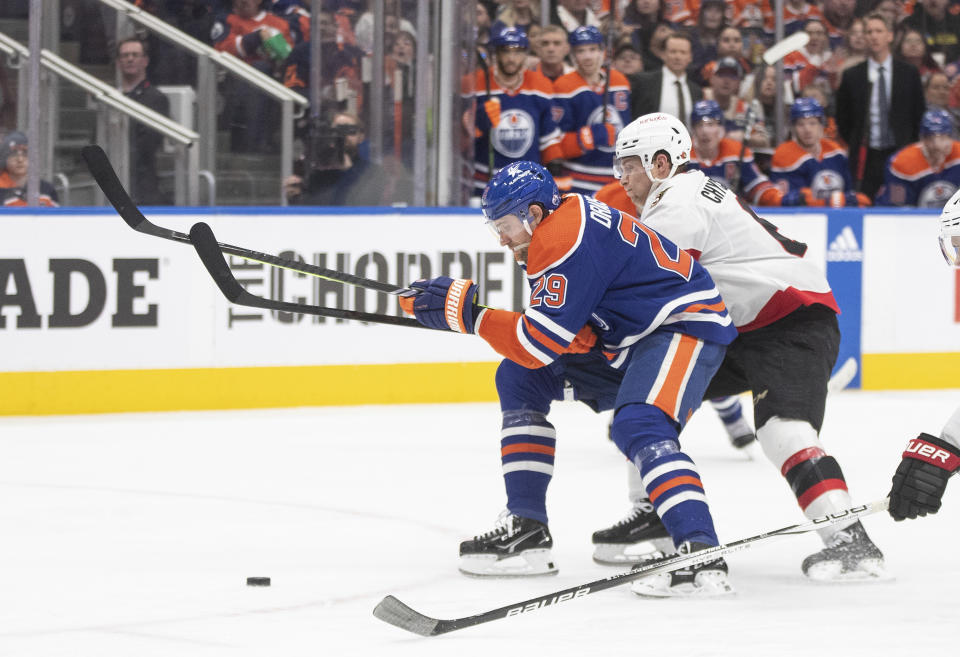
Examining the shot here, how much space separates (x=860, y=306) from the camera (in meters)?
7.57

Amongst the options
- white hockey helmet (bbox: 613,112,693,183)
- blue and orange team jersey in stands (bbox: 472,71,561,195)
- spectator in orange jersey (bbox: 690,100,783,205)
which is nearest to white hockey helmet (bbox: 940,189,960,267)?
white hockey helmet (bbox: 613,112,693,183)

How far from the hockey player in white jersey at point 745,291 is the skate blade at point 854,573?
0.07m

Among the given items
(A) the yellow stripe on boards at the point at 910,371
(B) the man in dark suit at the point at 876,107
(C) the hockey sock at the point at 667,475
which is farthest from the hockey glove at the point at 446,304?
(B) the man in dark suit at the point at 876,107

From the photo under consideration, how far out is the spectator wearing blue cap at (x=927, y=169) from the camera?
7.96 meters

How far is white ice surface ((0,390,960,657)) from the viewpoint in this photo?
9.92 feet

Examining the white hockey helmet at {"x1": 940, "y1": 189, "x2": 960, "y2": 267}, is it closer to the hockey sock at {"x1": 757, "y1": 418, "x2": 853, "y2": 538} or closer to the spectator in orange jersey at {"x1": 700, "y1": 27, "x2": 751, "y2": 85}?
the hockey sock at {"x1": 757, "y1": 418, "x2": 853, "y2": 538}

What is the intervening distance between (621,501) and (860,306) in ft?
10.8

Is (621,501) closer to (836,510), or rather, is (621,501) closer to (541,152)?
(836,510)

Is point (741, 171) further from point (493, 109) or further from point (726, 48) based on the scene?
point (493, 109)

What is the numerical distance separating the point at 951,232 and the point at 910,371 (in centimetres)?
485

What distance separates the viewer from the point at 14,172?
6367 mm

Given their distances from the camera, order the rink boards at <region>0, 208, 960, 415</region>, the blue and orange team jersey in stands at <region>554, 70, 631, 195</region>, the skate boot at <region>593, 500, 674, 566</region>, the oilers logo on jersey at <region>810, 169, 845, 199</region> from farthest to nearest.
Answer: the oilers logo on jersey at <region>810, 169, 845, 199</region>, the blue and orange team jersey in stands at <region>554, 70, 631, 195</region>, the rink boards at <region>0, 208, 960, 415</region>, the skate boot at <region>593, 500, 674, 566</region>

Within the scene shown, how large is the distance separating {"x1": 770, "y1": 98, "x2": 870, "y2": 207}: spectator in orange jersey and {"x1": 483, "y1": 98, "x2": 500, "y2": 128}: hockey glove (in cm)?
158

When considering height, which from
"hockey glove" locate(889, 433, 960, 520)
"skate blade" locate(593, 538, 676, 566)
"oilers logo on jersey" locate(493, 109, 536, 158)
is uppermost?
"oilers logo on jersey" locate(493, 109, 536, 158)
